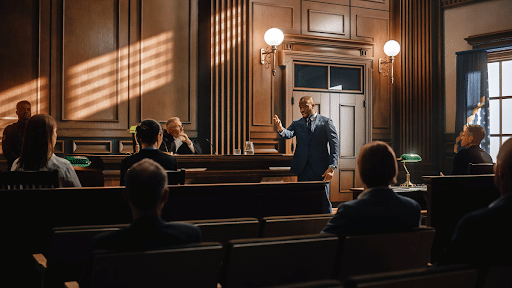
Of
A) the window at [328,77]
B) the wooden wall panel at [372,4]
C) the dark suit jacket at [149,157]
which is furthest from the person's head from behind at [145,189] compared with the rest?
the wooden wall panel at [372,4]

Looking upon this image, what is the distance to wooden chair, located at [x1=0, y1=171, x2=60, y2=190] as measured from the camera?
7.42ft

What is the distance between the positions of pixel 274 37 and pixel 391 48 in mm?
2107

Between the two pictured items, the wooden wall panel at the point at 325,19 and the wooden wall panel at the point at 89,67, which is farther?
the wooden wall panel at the point at 325,19

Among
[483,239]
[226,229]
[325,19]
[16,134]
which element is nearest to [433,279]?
[483,239]

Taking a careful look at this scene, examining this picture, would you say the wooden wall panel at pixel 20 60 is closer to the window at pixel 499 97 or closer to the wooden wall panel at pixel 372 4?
the wooden wall panel at pixel 372 4

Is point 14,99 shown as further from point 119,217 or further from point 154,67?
point 119,217

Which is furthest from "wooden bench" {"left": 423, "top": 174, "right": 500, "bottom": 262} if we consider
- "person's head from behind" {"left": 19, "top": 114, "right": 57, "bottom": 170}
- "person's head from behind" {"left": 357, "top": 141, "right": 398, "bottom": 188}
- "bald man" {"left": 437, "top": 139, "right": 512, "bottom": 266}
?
"person's head from behind" {"left": 19, "top": 114, "right": 57, "bottom": 170}

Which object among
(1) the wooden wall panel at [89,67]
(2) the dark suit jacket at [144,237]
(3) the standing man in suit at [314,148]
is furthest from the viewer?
(1) the wooden wall panel at [89,67]

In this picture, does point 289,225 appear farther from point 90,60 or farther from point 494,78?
point 494,78

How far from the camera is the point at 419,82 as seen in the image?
24.2 ft

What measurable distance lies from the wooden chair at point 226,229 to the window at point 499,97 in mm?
6144

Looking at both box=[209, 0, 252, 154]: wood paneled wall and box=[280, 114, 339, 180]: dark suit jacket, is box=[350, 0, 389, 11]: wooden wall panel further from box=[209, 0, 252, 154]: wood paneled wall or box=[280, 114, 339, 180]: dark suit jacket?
box=[280, 114, 339, 180]: dark suit jacket

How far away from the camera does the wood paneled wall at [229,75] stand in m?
6.33

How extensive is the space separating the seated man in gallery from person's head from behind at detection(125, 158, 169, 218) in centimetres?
67
